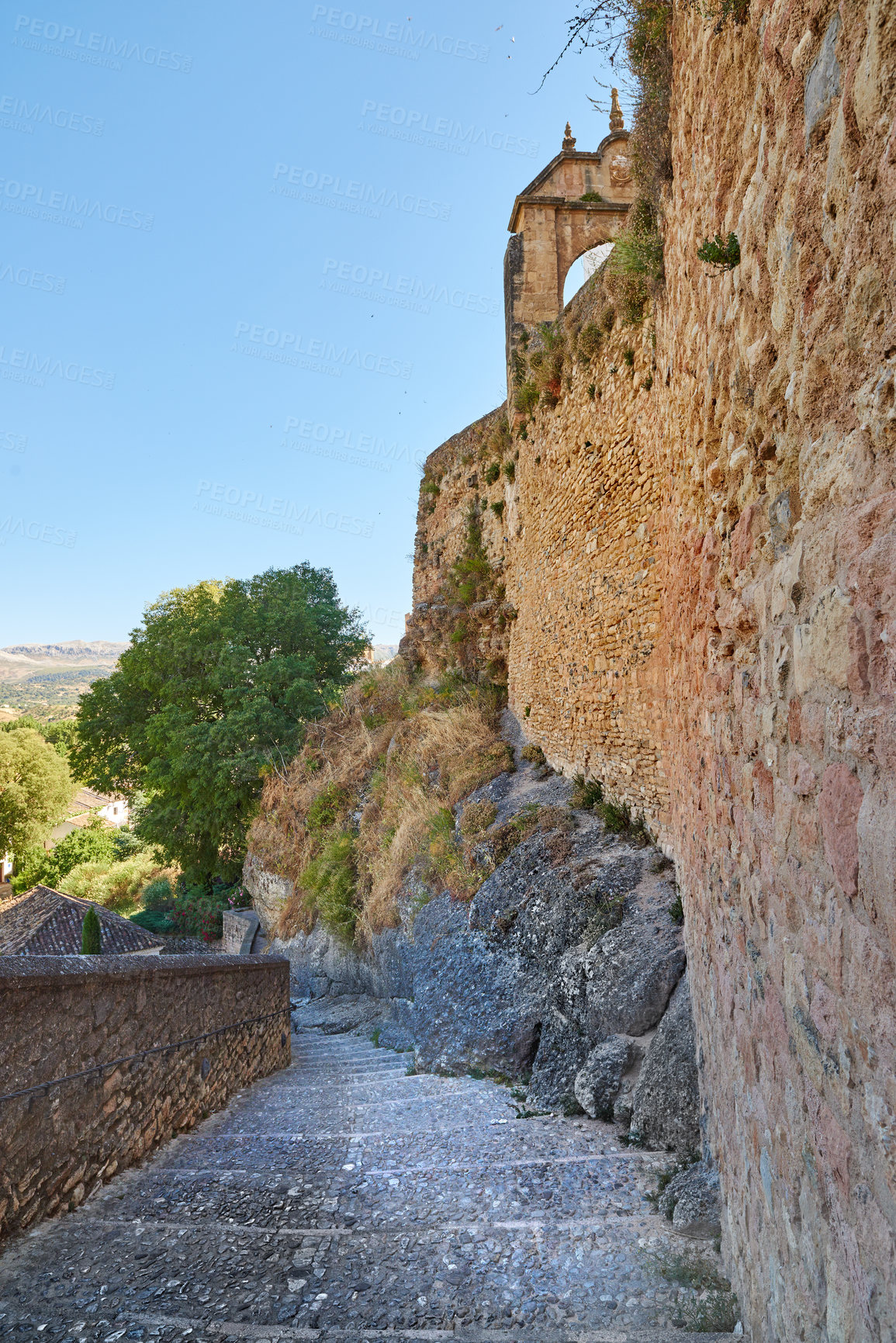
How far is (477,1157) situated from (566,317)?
785 centimetres

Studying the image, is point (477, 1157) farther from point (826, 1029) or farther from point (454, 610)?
point (454, 610)

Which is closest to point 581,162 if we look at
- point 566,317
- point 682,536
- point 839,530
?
point 566,317

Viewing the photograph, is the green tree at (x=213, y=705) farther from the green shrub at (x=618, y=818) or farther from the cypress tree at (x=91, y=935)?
the green shrub at (x=618, y=818)

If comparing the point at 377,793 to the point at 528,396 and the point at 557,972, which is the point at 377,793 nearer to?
the point at 528,396

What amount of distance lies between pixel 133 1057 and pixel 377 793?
26.9 ft

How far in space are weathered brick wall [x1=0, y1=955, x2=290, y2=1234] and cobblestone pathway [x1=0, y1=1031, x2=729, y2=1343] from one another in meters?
0.20

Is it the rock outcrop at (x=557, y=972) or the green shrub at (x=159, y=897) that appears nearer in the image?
the rock outcrop at (x=557, y=972)

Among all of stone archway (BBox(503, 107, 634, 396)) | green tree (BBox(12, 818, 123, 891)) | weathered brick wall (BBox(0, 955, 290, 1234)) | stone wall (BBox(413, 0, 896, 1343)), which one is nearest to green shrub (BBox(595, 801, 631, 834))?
stone wall (BBox(413, 0, 896, 1343))

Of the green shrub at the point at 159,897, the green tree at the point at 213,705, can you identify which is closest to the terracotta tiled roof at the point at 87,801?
the green shrub at the point at 159,897

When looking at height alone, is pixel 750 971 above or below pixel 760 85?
below

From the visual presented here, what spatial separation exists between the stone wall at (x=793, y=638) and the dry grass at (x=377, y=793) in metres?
5.53

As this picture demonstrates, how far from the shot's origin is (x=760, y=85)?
2086 millimetres

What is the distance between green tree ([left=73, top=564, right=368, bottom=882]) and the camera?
1822 cm

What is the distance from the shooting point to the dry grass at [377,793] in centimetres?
1016
